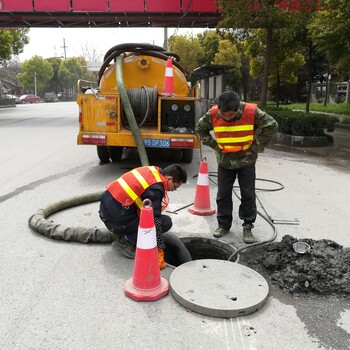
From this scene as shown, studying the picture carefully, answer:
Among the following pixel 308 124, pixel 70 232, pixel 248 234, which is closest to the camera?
pixel 70 232

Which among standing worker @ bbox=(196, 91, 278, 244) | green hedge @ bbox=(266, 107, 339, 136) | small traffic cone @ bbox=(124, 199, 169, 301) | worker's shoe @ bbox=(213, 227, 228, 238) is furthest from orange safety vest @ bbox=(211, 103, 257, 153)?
green hedge @ bbox=(266, 107, 339, 136)

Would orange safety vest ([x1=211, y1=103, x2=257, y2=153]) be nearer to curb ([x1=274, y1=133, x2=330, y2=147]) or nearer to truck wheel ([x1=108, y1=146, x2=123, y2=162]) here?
truck wheel ([x1=108, y1=146, x2=123, y2=162])

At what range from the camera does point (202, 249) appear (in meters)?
4.33

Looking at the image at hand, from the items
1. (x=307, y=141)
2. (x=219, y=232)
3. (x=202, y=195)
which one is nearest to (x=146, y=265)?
(x=219, y=232)

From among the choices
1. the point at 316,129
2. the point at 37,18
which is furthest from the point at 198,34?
the point at 316,129

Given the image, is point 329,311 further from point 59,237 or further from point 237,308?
point 59,237

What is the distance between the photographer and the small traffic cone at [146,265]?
300cm

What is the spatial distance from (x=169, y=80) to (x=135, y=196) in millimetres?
4832

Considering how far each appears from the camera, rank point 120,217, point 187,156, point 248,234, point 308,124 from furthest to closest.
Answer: point 308,124 → point 187,156 → point 248,234 → point 120,217

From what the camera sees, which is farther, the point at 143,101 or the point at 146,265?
the point at 143,101

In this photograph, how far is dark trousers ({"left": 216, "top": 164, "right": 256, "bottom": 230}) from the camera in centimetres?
424

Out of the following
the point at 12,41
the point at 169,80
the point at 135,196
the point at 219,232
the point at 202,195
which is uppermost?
the point at 12,41

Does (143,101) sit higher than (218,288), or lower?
higher

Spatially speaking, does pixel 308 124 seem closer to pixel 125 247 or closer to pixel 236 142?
pixel 236 142
